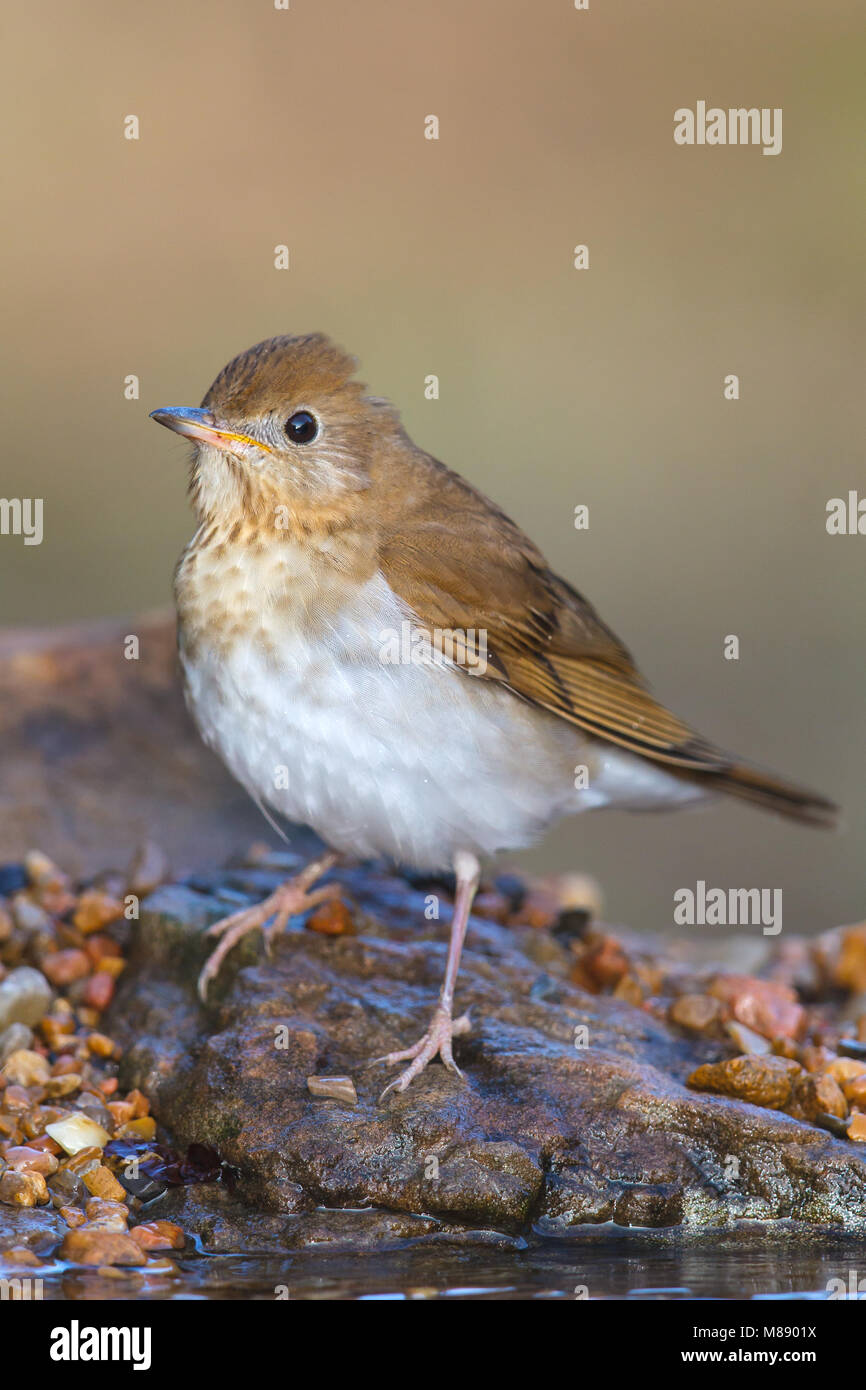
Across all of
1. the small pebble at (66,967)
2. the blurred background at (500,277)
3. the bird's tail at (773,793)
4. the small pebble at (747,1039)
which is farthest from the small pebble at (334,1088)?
the blurred background at (500,277)

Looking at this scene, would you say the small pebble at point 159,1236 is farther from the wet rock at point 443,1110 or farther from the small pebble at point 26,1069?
the small pebble at point 26,1069

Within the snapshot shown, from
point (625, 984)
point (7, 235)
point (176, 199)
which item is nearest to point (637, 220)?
point (176, 199)

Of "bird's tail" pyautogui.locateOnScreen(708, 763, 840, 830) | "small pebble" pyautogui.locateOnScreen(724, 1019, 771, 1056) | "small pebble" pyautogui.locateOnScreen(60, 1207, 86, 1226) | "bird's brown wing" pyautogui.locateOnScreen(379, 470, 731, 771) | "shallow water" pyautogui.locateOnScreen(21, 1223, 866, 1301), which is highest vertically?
"bird's brown wing" pyautogui.locateOnScreen(379, 470, 731, 771)

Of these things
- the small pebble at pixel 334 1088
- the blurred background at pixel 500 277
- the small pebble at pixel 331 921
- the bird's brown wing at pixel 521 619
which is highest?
the blurred background at pixel 500 277

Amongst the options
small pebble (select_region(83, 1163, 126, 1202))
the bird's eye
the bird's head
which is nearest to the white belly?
the bird's head

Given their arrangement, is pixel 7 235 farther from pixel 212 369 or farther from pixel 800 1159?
pixel 800 1159

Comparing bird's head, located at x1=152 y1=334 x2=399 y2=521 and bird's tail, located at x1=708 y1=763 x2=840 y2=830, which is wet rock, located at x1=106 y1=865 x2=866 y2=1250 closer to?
bird's tail, located at x1=708 y1=763 x2=840 y2=830
